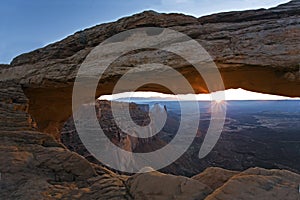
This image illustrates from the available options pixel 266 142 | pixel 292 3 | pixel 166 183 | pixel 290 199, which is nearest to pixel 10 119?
pixel 166 183

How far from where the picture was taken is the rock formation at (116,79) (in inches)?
190

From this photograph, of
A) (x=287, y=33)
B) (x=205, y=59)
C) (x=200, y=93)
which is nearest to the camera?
(x=287, y=33)

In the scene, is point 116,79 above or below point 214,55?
below

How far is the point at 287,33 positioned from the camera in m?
7.05

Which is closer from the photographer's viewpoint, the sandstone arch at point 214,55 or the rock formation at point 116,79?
the rock formation at point 116,79

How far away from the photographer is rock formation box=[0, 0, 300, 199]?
4.82m

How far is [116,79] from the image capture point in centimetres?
915

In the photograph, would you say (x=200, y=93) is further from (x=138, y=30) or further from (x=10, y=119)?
(x=10, y=119)

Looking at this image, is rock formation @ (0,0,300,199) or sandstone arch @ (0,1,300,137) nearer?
rock formation @ (0,0,300,199)

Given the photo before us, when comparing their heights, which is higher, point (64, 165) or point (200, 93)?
point (200, 93)

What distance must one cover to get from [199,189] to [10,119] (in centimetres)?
638

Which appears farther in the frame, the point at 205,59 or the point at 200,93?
the point at 200,93

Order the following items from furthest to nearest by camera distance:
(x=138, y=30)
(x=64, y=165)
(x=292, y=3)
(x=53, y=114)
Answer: (x=53, y=114)
(x=138, y=30)
(x=292, y=3)
(x=64, y=165)

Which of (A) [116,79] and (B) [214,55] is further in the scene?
(A) [116,79]
